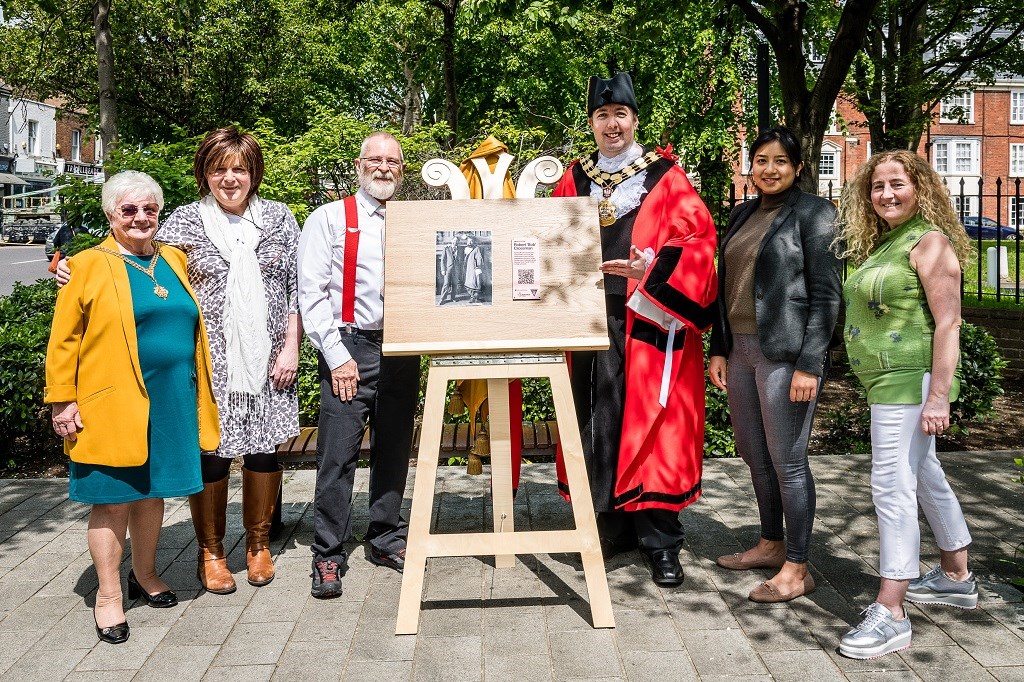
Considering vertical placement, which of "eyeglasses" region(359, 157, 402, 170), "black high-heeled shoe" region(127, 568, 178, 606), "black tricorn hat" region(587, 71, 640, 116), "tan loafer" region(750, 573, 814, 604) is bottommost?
"black high-heeled shoe" region(127, 568, 178, 606)

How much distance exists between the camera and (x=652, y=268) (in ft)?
12.8

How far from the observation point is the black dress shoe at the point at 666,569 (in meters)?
3.96

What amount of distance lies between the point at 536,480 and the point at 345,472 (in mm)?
1915

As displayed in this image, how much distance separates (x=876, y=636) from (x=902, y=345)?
1033 mm

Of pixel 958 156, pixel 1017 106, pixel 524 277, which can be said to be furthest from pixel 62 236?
pixel 1017 106

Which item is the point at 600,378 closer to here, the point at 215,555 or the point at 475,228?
the point at 475,228

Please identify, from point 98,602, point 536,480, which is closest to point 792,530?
point 536,480

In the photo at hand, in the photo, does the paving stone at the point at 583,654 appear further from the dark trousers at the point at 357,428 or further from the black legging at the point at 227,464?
the black legging at the point at 227,464

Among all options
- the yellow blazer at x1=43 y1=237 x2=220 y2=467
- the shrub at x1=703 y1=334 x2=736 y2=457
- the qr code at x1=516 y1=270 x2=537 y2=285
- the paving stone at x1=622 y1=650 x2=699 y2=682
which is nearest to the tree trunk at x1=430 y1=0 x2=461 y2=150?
the shrub at x1=703 y1=334 x2=736 y2=457

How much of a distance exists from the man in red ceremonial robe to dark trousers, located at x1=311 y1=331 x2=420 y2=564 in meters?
0.80

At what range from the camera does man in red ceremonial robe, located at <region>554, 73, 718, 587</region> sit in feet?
12.9

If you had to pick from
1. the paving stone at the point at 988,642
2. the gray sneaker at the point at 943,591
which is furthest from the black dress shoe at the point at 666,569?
the paving stone at the point at 988,642

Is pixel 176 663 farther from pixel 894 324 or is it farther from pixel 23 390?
pixel 23 390

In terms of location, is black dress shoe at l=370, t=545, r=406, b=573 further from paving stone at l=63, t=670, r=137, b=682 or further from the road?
the road
